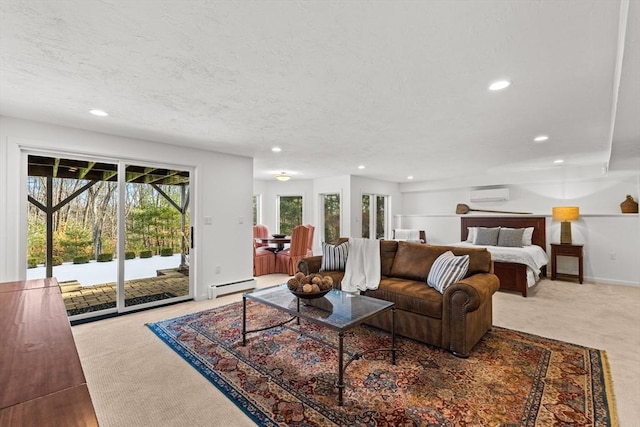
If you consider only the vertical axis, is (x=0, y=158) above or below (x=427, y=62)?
below

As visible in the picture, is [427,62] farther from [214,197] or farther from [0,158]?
[0,158]

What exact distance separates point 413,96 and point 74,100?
2938 mm

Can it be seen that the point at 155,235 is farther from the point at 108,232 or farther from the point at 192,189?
the point at 192,189

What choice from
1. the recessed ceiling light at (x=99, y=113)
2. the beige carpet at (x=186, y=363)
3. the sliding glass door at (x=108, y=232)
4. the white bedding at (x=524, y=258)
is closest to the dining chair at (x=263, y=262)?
the beige carpet at (x=186, y=363)

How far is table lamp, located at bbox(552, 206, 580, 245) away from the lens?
5469mm

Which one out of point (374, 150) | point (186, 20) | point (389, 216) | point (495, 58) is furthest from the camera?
point (389, 216)

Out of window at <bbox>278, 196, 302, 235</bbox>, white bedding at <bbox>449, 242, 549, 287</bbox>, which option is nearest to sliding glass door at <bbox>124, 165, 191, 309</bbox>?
window at <bbox>278, 196, 302, 235</bbox>

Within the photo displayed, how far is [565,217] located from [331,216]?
493 cm

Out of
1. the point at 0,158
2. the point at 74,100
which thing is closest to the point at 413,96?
the point at 74,100

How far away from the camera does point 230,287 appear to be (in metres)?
4.64

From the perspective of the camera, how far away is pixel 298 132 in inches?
141

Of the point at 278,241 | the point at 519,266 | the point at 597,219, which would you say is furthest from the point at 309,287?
the point at 597,219

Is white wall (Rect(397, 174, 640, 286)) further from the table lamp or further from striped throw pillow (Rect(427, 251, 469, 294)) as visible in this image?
striped throw pillow (Rect(427, 251, 469, 294))

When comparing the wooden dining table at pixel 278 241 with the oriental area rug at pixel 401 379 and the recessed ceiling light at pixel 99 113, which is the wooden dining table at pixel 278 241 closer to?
the oriental area rug at pixel 401 379
